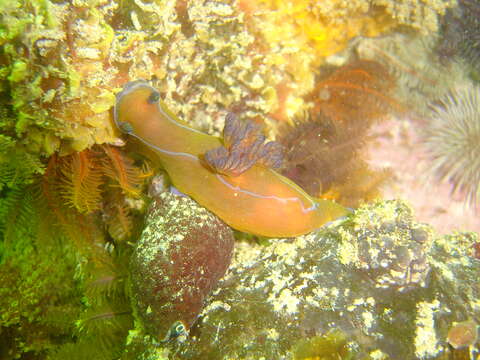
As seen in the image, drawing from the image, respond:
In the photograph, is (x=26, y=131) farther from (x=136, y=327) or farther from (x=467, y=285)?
(x=467, y=285)

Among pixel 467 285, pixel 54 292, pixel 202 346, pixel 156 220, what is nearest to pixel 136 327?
pixel 202 346

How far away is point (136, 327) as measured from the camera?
95.2 inches

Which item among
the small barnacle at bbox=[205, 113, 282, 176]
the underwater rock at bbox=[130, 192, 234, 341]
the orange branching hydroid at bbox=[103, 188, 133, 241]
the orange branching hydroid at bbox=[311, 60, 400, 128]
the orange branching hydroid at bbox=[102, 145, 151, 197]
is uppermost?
the orange branching hydroid at bbox=[311, 60, 400, 128]

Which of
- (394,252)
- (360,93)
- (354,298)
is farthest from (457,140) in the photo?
(354,298)

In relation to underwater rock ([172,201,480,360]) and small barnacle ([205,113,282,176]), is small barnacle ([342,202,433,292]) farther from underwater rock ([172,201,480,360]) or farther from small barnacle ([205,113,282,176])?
small barnacle ([205,113,282,176])

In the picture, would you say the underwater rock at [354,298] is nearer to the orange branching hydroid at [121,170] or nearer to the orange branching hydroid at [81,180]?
the orange branching hydroid at [121,170]

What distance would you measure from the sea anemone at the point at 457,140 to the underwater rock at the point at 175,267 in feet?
9.01

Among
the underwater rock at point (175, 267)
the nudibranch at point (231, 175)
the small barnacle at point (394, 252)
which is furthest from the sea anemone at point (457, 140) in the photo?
the underwater rock at point (175, 267)

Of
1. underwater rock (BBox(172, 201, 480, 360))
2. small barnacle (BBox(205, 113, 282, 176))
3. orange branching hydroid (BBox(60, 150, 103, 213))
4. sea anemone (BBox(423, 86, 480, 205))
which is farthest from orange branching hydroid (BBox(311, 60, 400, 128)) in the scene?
orange branching hydroid (BBox(60, 150, 103, 213))

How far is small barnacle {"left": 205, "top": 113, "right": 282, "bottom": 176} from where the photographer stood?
2713 millimetres

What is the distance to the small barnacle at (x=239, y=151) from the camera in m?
2.71

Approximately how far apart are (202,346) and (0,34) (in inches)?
97.6

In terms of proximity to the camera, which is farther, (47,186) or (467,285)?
(47,186)

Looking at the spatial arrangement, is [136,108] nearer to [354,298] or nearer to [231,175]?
[231,175]
